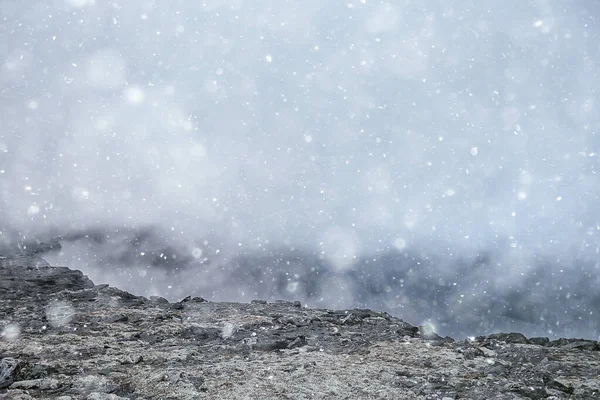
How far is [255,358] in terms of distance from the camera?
1248cm

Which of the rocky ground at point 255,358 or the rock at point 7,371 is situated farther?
the rocky ground at point 255,358

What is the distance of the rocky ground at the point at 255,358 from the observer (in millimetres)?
9914

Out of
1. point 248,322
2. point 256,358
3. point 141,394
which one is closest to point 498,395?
point 256,358

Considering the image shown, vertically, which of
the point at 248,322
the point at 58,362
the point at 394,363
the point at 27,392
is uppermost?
the point at 248,322

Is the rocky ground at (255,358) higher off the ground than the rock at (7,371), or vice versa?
the rocky ground at (255,358)

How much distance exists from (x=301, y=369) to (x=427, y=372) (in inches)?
132

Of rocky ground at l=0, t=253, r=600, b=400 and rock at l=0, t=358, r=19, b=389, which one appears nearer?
rock at l=0, t=358, r=19, b=389

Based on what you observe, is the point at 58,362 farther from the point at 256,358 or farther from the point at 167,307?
the point at 167,307

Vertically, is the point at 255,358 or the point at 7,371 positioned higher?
the point at 255,358

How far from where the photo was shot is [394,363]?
12.5 m

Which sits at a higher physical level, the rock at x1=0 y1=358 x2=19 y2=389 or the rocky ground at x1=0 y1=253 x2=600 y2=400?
the rocky ground at x1=0 y1=253 x2=600 y2=400

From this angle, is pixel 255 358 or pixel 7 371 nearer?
pixel 7 371

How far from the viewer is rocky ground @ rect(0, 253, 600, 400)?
9914 mm

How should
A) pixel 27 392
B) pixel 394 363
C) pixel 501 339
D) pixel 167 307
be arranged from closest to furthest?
1. pixel 27 392
2. pixel 394 363
3. pixel 501 339
4. pixel 167 307
